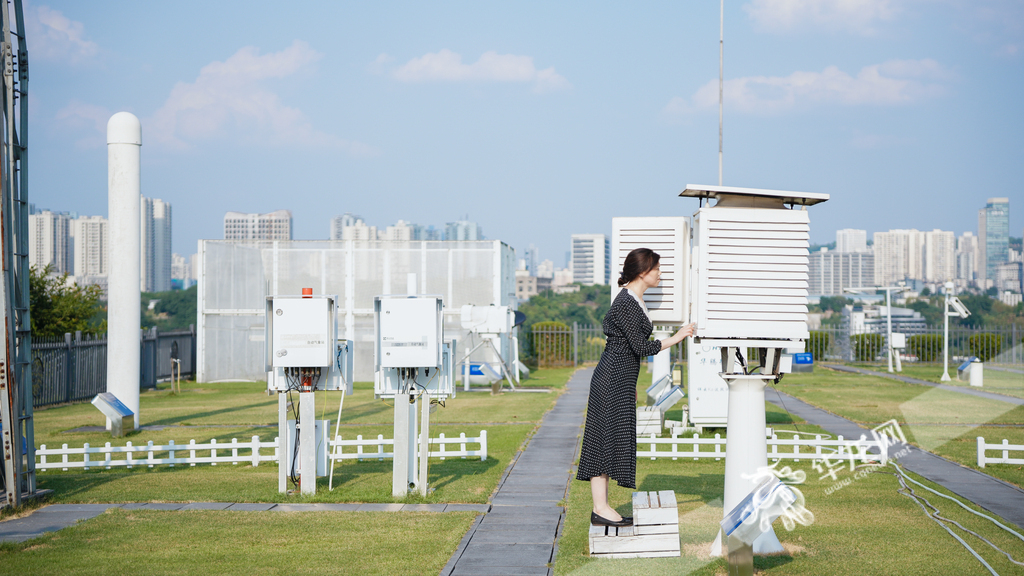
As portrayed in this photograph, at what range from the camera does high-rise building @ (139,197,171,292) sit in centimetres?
14088

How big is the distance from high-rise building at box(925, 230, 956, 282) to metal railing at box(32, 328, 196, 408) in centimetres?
10203

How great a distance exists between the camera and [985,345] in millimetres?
35719

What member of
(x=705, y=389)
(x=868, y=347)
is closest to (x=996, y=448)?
(x=705, y=389)

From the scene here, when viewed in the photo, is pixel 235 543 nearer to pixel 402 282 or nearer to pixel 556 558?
pixel 556 558

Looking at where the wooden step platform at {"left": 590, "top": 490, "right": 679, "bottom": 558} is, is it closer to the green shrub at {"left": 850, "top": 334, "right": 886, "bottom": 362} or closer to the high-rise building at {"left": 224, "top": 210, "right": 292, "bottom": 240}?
the green shrub at {"left": 850, "top": 334, "right": 886, "bottom": 362}

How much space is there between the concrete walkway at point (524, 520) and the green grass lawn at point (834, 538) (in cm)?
15

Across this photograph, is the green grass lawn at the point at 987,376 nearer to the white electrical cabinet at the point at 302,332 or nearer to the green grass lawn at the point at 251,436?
the green grass lawn at the point at 251,436

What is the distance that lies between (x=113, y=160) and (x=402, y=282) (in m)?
15.2

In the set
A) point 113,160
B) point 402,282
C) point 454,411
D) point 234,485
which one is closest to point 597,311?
point 402,282

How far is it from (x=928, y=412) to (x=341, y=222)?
411ft

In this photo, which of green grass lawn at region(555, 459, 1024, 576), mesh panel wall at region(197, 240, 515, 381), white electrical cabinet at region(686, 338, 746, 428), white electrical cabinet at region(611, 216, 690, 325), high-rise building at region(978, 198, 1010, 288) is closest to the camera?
green grass lawn at region(555, 459, 1024, 576)

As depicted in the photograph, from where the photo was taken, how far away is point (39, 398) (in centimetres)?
1952

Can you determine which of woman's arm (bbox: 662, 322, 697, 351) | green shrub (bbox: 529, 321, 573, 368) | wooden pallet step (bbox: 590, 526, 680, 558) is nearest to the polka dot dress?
woman's arm (bbox: 662, 322, 697, 351)

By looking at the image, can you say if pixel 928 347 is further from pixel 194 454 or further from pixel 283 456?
pixel 283 456
